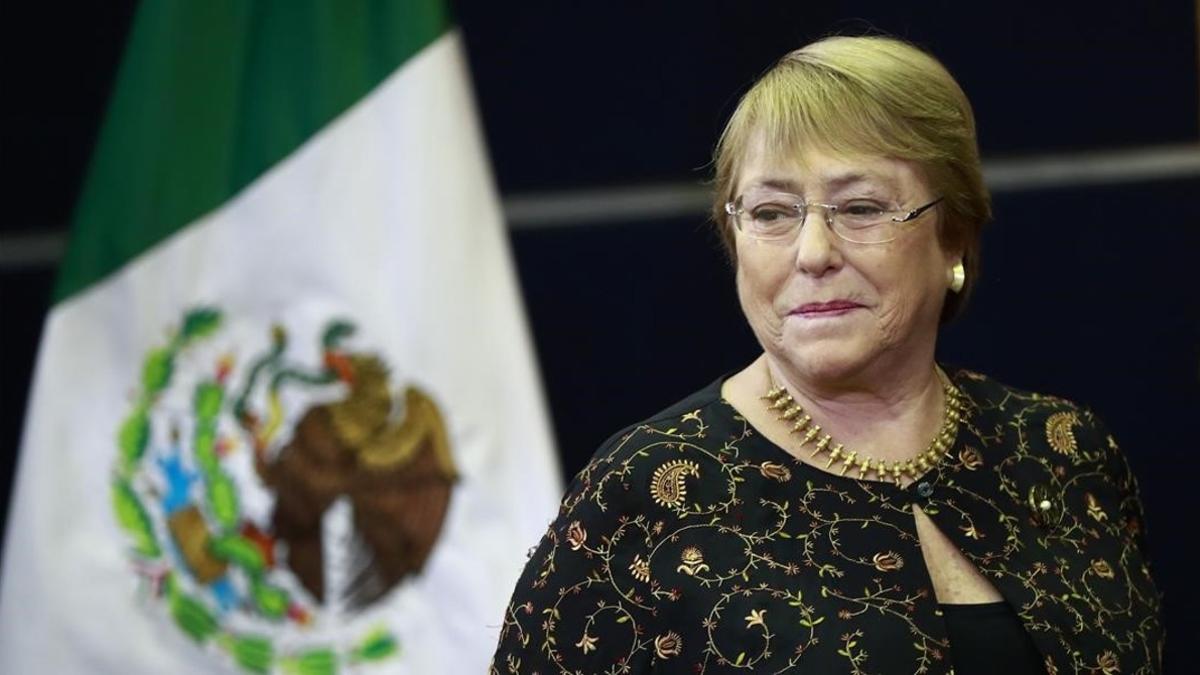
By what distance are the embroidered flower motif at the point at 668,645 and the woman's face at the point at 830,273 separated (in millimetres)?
324

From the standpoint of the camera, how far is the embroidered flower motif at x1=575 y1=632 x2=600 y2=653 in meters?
1.71

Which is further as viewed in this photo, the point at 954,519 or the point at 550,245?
the point at 550,245

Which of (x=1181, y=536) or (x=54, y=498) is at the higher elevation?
(x=54, y=498)

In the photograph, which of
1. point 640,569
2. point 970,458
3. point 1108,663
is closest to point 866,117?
point 970,458

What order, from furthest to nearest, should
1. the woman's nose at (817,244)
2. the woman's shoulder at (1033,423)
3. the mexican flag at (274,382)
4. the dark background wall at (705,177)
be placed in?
the dark background wall at (705,177), the mexican flag at (274,382), the woman's shoulder at (1033,423), the woman's nose at (817,244)

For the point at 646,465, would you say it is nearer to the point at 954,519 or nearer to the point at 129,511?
the point at 954,519

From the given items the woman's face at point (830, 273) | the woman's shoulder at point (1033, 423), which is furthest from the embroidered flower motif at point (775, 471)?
the woman's shoulder at point (1033, 423)

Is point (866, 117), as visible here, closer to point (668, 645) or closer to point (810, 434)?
point (810, 434)

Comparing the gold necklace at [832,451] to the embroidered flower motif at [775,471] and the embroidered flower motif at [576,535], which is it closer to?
the embroidered flower motif at [775,471]

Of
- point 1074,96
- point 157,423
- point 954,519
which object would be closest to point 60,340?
point 157,423

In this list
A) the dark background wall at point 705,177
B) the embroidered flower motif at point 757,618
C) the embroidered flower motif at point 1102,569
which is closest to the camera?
the embroidered flower motif at point 757,618

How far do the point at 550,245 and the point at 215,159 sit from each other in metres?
0.64

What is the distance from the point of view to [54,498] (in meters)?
2.77

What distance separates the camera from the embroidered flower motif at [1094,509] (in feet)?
6.58
